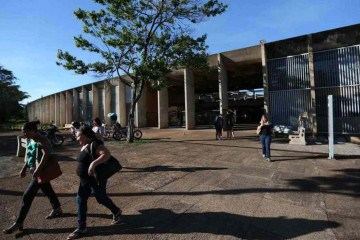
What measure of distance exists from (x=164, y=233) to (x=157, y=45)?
1222 centimetres

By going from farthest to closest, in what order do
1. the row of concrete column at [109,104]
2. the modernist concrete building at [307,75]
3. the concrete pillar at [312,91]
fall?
the row of concrete column at [109,104], the concrete pillar at [312,91], the modernist concrete building at [307,75]

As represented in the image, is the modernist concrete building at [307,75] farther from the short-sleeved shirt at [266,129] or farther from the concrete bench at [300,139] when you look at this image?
the short-sleeved shirt at [266,129]

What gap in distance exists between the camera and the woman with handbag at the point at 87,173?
3.88 m

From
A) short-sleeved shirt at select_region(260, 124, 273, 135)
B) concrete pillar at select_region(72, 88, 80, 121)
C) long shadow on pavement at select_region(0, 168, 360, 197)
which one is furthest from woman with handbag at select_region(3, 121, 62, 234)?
concrete pillar at select_region(72, 88, 80, 121)

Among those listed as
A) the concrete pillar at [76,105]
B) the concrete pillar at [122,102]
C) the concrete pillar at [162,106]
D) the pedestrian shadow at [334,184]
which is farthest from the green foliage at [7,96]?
the pedestrian shadow at [334,184]

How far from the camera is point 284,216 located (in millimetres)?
4578

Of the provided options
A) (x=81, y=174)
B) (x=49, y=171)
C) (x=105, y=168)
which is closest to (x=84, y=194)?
(x=81, y=174)

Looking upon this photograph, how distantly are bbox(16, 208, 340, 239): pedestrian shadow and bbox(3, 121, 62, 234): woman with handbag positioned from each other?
26cm

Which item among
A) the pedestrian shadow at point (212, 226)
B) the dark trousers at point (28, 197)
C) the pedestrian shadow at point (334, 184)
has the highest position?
the dark trousers at point (28, 197)

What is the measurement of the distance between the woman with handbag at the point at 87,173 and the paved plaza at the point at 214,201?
28 cm

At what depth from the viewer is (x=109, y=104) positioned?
33.1 metres

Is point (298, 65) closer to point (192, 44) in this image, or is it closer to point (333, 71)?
point (333, 71)

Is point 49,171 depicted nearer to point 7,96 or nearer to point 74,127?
point 74,127

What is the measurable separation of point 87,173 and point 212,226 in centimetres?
208
